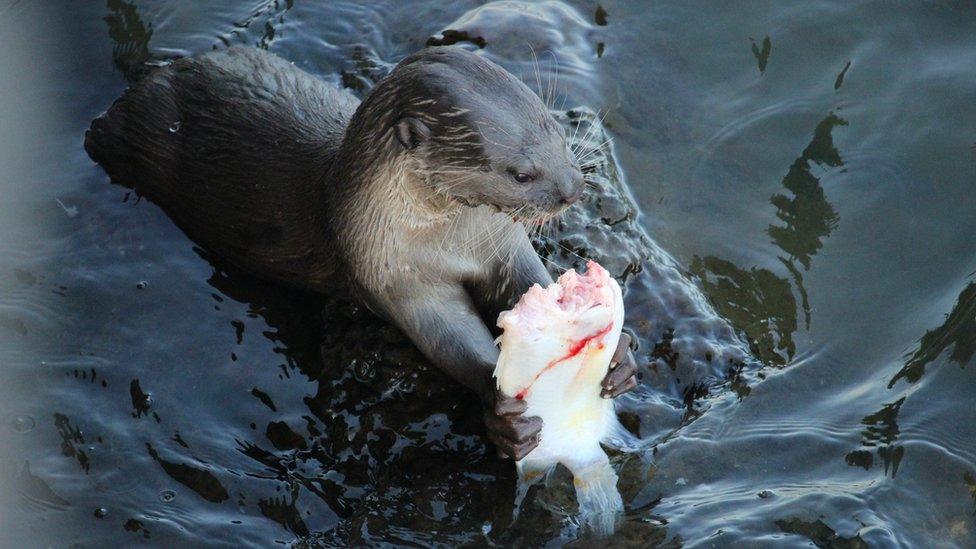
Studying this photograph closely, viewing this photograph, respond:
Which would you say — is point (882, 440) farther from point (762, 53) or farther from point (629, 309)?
point (762, 53)

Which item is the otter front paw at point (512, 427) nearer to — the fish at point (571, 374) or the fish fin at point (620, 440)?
the fish at point (571, 374)

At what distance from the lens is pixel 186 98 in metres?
4.03

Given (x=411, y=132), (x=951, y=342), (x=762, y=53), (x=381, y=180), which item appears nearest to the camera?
(x=411, y=132)

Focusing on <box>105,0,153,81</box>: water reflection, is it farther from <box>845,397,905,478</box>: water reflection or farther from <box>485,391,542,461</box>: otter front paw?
<box>845,397,905,478</box>: water reflection

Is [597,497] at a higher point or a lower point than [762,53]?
lower

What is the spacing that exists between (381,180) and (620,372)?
84 centimetres

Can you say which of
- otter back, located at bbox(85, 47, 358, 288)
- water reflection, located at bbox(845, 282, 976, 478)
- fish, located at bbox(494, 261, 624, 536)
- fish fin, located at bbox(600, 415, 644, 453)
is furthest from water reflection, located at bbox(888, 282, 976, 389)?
otter back, located at bbox(85, 47, 358, 288)

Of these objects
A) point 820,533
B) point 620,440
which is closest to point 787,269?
point 620,440

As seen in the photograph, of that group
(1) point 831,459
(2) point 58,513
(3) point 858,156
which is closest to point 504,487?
(1) point 831,459

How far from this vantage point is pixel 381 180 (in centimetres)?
→ 336

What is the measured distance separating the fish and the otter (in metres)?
0.07

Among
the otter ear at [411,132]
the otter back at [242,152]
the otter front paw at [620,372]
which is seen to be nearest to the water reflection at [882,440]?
the otter front paw at [620,372]

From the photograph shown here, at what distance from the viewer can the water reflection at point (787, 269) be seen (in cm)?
397

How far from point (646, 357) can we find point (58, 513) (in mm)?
1765
